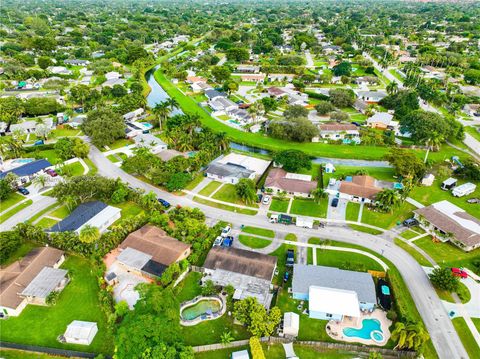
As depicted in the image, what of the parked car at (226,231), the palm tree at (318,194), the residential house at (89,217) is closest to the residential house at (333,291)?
Answer: the parked car at (226,231)

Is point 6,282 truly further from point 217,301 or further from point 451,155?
point 451,155

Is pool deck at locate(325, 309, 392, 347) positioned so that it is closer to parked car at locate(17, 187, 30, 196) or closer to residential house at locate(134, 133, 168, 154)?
residential house at locate(134, 133, 168, 154)

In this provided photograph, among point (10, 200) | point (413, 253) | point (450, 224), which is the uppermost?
point (450, 224)

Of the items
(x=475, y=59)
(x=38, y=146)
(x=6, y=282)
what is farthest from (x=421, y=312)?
(x=475, y=59)

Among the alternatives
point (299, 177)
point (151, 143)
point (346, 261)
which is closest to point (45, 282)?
point (346, 261)

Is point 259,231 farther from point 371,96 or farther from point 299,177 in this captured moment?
point 371,96

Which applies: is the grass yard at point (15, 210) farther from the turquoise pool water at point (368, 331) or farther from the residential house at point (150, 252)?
the turquoise pool water at point (368, 331)
